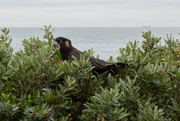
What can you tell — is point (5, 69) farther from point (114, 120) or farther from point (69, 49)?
point (69, 49)

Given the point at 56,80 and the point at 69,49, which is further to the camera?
the point at 69,49

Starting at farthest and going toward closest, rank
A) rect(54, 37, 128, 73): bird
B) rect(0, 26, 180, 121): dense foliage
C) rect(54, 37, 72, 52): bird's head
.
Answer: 1. rect(54, 37, 72, 52): bird's head
2. rect(54, 37, 128, 73): bird
3. rect(0, 26, 180, 121): dense foliage

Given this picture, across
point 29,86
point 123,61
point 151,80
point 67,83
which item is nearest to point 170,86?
point 151,80

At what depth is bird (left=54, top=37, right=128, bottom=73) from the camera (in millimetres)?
4012

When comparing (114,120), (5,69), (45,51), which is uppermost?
(45,51)

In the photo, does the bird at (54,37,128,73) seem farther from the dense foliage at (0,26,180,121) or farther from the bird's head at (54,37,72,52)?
the dense foliage at (0,26,180,121)

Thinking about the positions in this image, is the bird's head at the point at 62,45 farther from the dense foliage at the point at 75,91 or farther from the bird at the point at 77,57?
the dense foliage at the point at 75,91

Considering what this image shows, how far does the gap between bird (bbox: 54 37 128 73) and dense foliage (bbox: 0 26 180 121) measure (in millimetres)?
124

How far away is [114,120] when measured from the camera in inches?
118

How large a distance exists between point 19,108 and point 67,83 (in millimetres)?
715

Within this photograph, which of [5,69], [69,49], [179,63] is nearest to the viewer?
[5,69]

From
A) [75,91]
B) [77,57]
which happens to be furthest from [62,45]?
[75,91]

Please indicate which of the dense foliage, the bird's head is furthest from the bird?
the dense foliage

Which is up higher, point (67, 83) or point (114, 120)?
point (67, 83)
